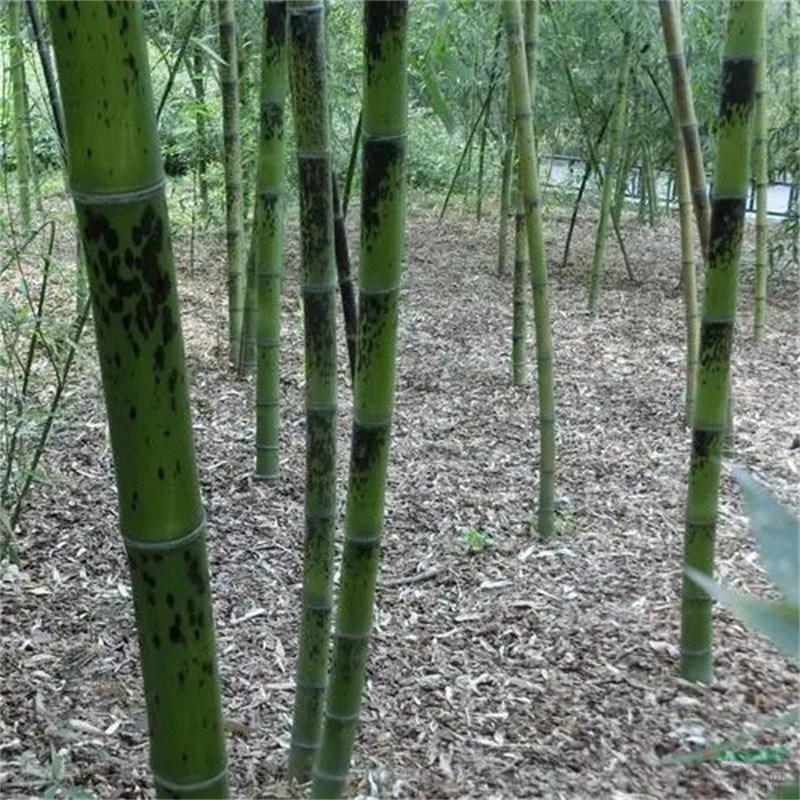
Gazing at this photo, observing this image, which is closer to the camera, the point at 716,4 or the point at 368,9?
the point at 368,9

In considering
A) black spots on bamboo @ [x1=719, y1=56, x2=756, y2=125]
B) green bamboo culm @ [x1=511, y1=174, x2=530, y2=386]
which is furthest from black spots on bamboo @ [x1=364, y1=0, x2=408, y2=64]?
green bamboo culm @ [x1=511, y1=174, x2=530, y2=386]

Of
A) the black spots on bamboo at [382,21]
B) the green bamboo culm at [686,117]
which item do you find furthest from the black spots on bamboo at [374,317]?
the green bamboo culm at [686,117]

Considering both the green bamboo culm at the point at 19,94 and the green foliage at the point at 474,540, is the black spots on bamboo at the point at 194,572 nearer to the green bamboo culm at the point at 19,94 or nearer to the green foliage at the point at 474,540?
the green foliage at the point at 474,540

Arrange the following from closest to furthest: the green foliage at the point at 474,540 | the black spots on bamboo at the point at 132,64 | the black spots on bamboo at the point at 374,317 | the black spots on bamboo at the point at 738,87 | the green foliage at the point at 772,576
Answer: the green foliage at the point at 772,576, the black spots on bamboo at the point at 132,64, the black spots on bamboo at the point at 374,317, the black spots on bamboo at the point at 738,87, the green foliage at the point at 474,540

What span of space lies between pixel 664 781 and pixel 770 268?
17.5 feet

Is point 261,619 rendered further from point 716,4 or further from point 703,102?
point 703,102

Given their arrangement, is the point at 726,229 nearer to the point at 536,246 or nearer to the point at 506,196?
the point at 536,246

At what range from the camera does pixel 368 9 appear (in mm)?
1037

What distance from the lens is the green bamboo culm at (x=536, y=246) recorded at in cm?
232

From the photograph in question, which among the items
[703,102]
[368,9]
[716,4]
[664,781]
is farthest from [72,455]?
[703,102]

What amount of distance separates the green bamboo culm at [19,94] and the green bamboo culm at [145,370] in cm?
202

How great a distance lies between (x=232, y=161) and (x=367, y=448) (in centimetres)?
240

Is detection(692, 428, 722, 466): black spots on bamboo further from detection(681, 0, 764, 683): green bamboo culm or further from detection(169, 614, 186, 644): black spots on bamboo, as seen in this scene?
detection(169, 614, 186, 644): black spots on bamboo

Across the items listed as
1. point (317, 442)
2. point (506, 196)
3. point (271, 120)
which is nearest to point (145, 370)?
point (317, 442)
